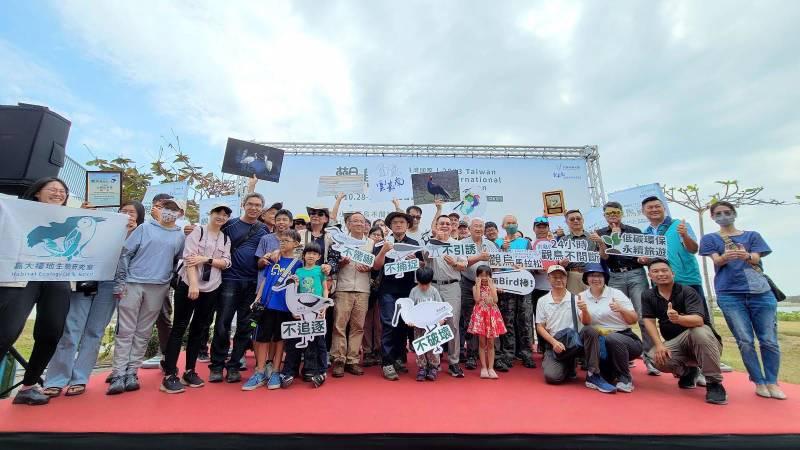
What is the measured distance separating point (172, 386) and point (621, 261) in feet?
16.5

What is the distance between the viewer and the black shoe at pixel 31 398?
2.97 meters

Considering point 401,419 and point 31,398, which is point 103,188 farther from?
point 401,419

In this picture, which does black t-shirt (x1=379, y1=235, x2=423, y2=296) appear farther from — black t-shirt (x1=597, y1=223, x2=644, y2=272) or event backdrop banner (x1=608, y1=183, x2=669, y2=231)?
event backdrop banner (x1=608, y1=183, x2=669, y2=231)

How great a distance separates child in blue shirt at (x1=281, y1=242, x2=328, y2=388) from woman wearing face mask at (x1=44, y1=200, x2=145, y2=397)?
182 centimetres

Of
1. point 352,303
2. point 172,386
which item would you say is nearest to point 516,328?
point 352,303

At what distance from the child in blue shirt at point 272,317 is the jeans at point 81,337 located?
1491 millimetres

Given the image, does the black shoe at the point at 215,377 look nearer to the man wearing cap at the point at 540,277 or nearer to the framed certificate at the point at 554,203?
the man wearing cap at the point at 540,277

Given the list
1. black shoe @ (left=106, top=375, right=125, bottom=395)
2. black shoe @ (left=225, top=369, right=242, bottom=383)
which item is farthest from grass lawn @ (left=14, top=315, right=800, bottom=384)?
black shoe @ (left=225, top=369, right=242, bottom=383)

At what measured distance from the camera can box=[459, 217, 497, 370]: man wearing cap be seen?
435cm

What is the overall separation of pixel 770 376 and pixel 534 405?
7.95 feet

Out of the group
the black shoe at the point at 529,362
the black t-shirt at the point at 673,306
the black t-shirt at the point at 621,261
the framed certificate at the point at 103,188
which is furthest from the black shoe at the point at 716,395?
the framed certificate at the point at 103,188

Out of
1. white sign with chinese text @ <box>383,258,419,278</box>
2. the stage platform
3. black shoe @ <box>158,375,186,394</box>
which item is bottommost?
the stage platform

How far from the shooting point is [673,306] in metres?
3.56

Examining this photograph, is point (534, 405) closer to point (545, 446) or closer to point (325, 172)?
point (545, 446)
